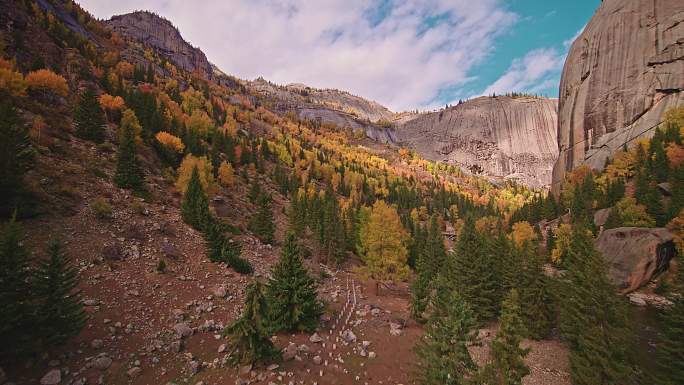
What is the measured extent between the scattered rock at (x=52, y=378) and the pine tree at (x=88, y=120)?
37.1 meters

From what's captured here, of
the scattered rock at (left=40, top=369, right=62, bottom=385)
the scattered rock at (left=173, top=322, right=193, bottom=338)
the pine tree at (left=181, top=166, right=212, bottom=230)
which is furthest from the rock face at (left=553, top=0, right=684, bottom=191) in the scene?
the scattered rock at (left=40, top=369, right=62, bottom=385)

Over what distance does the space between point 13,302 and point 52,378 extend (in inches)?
133

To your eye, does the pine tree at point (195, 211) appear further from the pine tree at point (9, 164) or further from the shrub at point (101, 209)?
the pine tree at point (9, 164)

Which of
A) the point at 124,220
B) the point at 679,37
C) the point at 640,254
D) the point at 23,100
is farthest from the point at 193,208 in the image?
the point at 679,37

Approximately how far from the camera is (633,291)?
1277 inches

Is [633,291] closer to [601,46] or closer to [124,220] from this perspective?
[124,220]

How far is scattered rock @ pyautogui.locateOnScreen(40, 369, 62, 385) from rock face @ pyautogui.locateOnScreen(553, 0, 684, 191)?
8955 centimetres

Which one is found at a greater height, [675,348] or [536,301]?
[675,348]

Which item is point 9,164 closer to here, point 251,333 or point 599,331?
point 251,333

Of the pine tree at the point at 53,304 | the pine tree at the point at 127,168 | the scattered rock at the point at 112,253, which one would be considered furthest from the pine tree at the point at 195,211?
the pine tree at the point at 53,304

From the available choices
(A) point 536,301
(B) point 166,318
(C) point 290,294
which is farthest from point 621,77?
(B) point 166,318

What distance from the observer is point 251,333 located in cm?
1327

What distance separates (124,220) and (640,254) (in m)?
55.5

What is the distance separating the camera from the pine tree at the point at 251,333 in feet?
41.5
